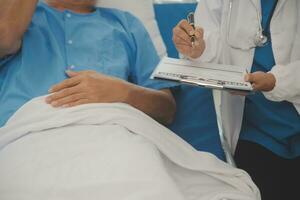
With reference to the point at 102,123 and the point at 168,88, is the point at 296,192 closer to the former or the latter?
the point at 168,88

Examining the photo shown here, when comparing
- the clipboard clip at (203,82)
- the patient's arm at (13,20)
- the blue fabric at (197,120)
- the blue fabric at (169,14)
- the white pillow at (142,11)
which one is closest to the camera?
the clipboard clip at (203,82)

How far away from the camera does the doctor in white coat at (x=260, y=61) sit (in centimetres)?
125

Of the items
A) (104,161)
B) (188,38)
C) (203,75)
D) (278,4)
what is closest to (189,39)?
(188,38)

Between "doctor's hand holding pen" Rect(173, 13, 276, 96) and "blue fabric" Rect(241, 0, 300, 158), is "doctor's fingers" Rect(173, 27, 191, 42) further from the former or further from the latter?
"blue fabric" Rect(241, 0, 300, 158)

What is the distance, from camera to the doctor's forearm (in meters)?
1.26

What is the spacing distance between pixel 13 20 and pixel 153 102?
541 mm

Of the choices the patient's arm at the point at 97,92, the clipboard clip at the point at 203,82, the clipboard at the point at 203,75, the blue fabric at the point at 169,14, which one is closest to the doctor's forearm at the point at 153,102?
the patient's arm at the point at 97,92

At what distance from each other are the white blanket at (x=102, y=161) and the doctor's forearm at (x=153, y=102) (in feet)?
0.52

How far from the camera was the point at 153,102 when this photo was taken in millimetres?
1320

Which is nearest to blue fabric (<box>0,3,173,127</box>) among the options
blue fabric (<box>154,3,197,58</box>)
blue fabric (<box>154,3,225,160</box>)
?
blue fabric (<box>154,3,225,160</box>)

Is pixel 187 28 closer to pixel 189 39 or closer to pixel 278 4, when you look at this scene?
pixel 189 39

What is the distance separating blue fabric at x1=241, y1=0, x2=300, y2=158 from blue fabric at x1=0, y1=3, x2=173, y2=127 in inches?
13.4

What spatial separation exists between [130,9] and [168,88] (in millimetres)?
439

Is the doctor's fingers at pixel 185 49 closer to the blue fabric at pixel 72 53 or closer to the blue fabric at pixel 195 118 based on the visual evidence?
the blue fabric at pixel 72 53
